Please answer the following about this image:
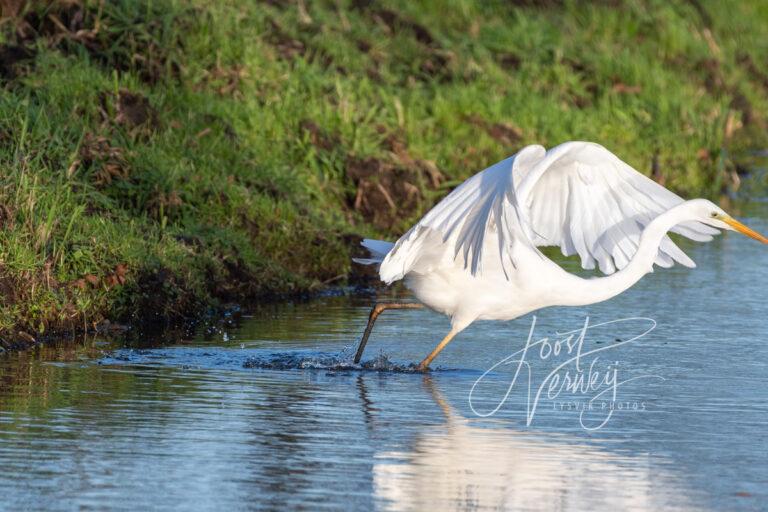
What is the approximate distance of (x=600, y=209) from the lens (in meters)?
8.74

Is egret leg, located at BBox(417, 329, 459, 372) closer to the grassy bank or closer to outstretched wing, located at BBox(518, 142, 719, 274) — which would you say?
outstretched wing, located at BBox(518, 142, 719, 274)

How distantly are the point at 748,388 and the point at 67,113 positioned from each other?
598 centimetres

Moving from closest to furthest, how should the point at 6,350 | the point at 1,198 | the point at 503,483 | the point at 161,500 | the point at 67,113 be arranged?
the point at 161,500
the point at 503,483
the point at 6,350
the point at 1,198
the point at 67,113

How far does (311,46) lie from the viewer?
15812mm

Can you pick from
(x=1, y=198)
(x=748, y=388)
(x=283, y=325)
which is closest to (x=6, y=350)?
(x=1, y=198)

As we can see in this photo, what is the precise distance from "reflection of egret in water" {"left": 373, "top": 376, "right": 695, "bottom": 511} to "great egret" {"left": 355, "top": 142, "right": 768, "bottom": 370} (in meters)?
1.07

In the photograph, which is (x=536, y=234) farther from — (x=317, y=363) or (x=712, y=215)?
(x=317, y=363)

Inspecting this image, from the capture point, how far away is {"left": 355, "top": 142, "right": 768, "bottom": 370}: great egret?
7.29 m

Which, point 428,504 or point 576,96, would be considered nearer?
point 428,504

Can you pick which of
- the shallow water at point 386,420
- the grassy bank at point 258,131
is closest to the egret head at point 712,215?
the shallow water at point 386,420

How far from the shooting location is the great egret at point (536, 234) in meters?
7.29

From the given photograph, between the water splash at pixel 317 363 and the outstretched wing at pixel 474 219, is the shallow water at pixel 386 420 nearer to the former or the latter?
the water splash at pixel 317 363

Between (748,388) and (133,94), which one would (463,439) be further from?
(133,94)

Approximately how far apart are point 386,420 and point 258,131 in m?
6.19
